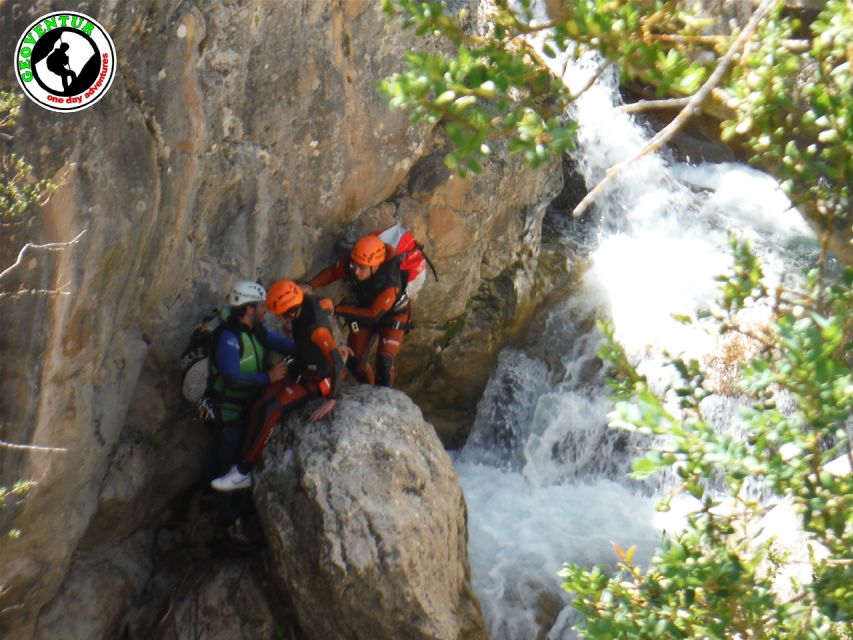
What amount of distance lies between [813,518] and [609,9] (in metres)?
1.85

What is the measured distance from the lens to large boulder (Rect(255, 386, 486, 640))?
22.6 ft

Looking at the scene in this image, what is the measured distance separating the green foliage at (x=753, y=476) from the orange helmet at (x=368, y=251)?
14.3ft

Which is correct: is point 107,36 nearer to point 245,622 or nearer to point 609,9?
point 609,9

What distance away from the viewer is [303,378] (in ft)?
24.6

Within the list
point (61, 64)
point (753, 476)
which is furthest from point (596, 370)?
point (753, 476)

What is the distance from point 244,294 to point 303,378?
33.0 inches

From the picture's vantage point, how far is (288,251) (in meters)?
8.04

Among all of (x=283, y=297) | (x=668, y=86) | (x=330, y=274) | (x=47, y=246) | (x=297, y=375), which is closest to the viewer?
(x=668, y=86)

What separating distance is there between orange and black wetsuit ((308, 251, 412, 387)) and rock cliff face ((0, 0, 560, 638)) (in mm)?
345

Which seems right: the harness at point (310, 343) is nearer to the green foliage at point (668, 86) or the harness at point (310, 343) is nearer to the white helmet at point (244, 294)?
the white helmet at point (244, 294)

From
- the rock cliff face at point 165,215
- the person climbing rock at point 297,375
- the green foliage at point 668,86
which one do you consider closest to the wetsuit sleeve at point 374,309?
the rock cliff face at point 165,215

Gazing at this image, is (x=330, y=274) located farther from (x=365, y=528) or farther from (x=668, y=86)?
(x=668, y=86)

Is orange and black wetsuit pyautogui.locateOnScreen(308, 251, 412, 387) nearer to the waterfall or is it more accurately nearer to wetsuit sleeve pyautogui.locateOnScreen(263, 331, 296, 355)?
wetsuit sleeve pyautogui.locateOnScreen(263, 331, 296, 355)

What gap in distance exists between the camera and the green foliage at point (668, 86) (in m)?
3.25
